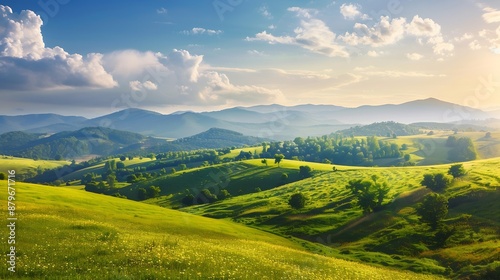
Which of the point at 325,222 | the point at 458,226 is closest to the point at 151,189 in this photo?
the point at 325,222

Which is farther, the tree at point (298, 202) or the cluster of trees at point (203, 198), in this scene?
the cluster of trees at point (203, 198)

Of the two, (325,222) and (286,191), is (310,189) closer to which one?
(286,191)

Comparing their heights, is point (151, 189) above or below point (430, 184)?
below

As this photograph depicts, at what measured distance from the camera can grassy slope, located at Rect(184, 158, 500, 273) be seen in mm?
50281

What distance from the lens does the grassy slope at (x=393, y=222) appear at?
5028 centimetres

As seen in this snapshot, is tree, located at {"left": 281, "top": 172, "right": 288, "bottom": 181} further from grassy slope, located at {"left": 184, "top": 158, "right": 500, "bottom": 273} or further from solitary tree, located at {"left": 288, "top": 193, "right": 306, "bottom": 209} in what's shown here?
solitary tree, located at {"left": 288, "top": 193, "right": 306, "bottom": 209}

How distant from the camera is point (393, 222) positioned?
75500mm

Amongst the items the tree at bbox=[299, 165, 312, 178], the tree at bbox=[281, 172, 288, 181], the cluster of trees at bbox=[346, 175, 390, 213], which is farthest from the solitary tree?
the tree at bbox=[299, 165, 312, 178]

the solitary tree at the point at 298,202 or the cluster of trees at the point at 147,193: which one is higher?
the solitary tree at the point at 298,202

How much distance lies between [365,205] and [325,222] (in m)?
11.6

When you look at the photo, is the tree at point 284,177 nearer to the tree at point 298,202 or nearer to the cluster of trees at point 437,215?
the tree at point 298,202

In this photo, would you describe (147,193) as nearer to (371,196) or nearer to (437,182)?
(371,196)

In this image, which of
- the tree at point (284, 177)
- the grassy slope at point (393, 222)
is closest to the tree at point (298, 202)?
the grassy slope at point (393, 222)

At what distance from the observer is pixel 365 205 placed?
86375 mm
